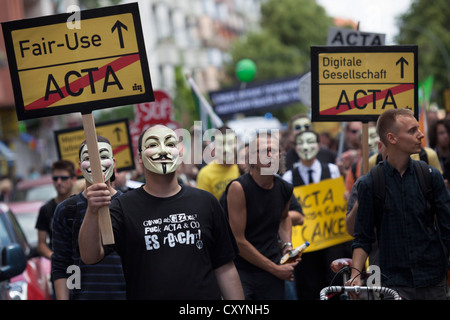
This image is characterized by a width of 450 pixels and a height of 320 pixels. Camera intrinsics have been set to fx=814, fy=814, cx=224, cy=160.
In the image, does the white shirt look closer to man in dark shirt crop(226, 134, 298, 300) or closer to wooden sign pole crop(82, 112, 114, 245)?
man in dark shirt crop(226, 134, 298, 300)

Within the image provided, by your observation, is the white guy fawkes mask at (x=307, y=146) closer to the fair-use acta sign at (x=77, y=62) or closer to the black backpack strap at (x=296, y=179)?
the black backpack strap at (x=296, y=179)

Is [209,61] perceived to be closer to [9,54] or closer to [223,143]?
[223,143]

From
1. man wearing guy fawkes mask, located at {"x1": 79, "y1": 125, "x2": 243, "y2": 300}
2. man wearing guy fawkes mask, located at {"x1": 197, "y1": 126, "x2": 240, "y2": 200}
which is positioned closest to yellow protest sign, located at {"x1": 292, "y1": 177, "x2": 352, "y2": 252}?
man wearing guy fawkes mask, located at {"x1": 197, "y1": 126, "x2": 240, "y2": 200}

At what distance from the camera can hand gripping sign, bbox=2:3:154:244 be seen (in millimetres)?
4793

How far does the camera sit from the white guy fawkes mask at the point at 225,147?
8938 millimetres

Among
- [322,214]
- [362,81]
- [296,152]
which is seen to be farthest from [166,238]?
[296,152]

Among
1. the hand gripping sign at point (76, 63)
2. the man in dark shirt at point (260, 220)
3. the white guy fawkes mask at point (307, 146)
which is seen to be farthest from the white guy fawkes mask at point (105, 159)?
the white guy fawkes mask at point (307, 146)

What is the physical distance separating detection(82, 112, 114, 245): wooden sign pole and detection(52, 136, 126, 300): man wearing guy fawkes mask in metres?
0.71

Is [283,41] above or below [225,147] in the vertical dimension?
above

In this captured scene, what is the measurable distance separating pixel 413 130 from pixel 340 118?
124 cm

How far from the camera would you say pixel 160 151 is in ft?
15.4

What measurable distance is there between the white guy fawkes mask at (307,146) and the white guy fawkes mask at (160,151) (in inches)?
165

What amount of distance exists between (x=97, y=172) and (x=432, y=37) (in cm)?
4351

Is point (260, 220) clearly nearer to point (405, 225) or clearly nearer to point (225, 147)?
point (405, 225)
